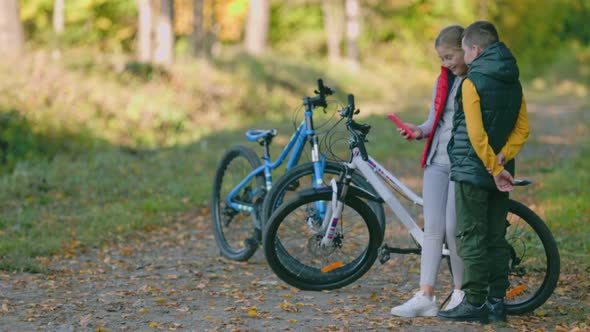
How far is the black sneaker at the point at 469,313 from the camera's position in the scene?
5.52 m

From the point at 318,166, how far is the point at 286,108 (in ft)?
51.8

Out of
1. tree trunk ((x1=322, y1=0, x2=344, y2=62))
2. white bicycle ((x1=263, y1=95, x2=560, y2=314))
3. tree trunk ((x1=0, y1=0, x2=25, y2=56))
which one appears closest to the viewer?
white bicycle ((x1=263, y1=95, x2=560, y2=314))

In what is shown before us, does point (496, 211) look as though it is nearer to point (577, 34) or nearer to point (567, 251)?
point (567, 251)

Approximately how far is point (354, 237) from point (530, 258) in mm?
1212

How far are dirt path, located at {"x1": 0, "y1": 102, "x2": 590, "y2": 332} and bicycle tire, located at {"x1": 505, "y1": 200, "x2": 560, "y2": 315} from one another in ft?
0.38

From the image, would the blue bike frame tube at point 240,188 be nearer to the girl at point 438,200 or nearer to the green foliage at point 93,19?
the girl at point 438,200

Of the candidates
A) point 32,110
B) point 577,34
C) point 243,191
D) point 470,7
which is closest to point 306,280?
point 243,191

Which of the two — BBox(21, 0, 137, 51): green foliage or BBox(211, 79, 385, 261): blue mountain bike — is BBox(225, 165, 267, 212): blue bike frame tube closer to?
BBox(211, 79, 385, 261): blue mountain bike

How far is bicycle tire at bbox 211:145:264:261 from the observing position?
7.54 m

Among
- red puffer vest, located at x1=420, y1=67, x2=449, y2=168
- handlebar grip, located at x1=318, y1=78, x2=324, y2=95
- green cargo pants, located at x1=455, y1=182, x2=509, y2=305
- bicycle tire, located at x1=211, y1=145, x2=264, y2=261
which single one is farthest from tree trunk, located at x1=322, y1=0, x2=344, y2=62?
green cargo pants, located at x1=455, y1=182, x2=509, y2=305

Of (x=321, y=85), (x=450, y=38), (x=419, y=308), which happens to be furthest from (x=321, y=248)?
(x=450, y=38)

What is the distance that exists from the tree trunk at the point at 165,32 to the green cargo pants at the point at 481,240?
18.2 metres

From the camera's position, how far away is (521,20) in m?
46.0

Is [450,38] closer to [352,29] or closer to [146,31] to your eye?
[146,31]
